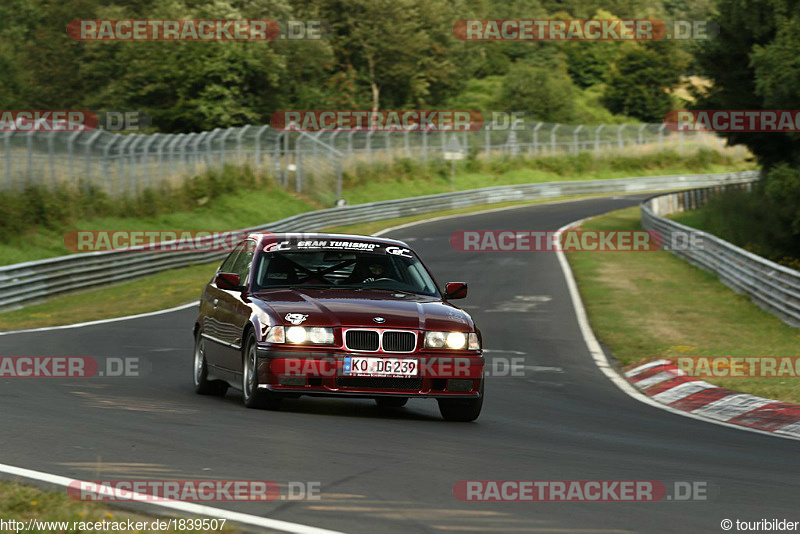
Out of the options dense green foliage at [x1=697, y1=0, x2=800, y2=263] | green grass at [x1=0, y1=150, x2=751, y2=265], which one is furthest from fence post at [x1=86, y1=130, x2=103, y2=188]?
dense green foliage at [x1=697, y1=0, x2=800, y2=263]

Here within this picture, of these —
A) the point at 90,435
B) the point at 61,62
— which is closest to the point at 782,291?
the point at 90,435

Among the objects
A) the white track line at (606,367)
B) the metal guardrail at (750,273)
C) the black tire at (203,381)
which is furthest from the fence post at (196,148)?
the black tire at (203,381)

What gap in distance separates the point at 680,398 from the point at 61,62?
223 feet

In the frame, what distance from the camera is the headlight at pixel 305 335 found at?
9828 mm

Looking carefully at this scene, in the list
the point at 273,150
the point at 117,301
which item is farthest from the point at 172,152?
the point at 117,301

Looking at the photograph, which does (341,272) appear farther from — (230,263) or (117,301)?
(117,301)

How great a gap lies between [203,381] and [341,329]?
249 cm

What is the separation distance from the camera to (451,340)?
33.2 ft

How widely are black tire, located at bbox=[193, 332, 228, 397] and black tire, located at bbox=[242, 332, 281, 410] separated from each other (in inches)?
53.8

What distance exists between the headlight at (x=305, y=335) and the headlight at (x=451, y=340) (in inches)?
31.6

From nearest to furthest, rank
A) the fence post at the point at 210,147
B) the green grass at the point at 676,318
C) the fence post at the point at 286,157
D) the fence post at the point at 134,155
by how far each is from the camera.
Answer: the green grass at the point at 676,318, the fence post at the point at 134,155, the fence post at the point at 210,147, the fence post at the point at 286,157

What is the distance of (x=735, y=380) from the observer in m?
14.8

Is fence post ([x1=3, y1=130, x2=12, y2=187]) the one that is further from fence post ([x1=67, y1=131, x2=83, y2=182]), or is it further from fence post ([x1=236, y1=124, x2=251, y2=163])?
fence post ([x1=236, y1=124, x2=251, y2=163])

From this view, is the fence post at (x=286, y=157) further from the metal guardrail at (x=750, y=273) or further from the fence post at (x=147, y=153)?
the metal guardrail at (x=750, y=273)
